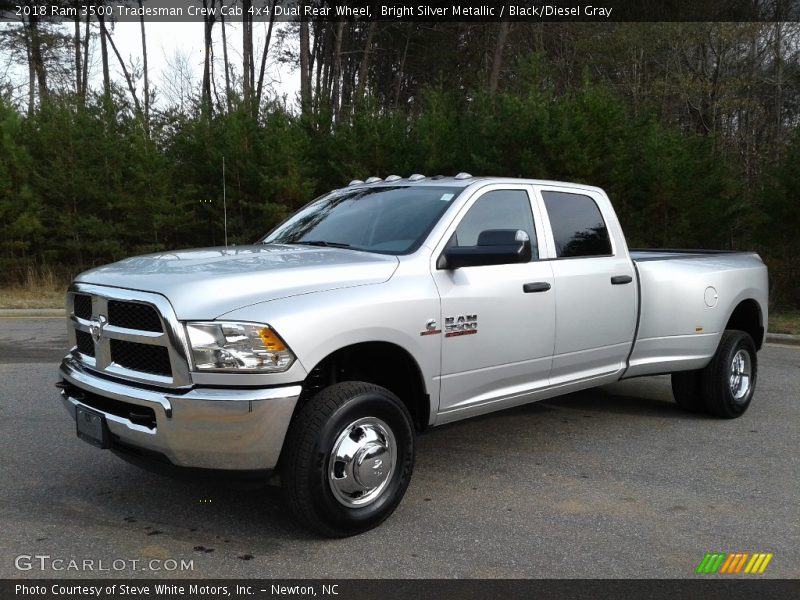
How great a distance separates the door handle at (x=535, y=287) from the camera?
484 centimetres

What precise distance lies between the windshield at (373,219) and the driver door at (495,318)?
21 cm

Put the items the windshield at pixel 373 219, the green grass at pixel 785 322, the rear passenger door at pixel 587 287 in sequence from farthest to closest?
the green grass at pixel 785 322 < the rear passenger door at pixel 587 287 < the windshield at pixel 373 219

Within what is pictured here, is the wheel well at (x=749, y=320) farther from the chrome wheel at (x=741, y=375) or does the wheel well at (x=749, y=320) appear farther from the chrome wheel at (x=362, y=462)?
the chrome wheel at (x=362, y=462)

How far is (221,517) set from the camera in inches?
167

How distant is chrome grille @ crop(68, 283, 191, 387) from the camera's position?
3572 mm

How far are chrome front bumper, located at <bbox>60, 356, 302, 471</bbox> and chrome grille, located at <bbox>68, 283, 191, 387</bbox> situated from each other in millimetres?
121

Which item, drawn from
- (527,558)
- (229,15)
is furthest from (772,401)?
(229,15)

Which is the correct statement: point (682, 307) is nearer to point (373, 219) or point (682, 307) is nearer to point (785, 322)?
point (373, 219)

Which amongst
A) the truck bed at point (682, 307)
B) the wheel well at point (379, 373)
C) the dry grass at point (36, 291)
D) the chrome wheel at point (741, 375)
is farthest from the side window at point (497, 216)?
the dry grass at point (36, 291)

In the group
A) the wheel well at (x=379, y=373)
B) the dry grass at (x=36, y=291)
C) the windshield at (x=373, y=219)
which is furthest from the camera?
the dry grass at (x=36, y=291)

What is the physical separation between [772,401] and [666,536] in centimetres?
391

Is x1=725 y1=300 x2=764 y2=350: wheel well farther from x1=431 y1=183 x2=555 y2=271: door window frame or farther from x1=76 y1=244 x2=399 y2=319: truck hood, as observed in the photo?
x1=76 y1=244 x2=399 y2=319: truck hood
